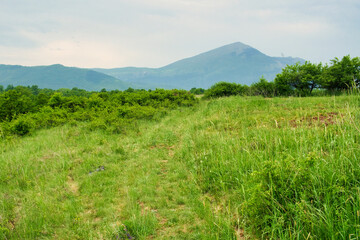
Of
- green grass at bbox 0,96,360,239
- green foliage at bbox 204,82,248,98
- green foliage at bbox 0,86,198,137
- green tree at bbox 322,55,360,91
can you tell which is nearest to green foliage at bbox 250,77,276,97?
green foliage at bbox 204,82,248,98

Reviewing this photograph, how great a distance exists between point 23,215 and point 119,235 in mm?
2061

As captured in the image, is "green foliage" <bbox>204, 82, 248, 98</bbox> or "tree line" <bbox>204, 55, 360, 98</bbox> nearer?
"tree line" <bbox>204, 55, 360, 98</bbox>

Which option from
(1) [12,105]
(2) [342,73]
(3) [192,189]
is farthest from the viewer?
(2) [342,73]

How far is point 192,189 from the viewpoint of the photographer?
4.69m

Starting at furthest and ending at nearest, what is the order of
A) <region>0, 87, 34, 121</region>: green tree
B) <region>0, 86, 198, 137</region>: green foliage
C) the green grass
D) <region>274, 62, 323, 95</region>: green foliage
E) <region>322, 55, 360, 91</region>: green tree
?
<region>274, 62, 323, 95</region>: green foliage, <region>322, 55, 360, 91</region>: green tree, <region>0, 87, 34, 121</region>: green tree, <region>0, 86, 198, 137</region>: green foliage, the green grass

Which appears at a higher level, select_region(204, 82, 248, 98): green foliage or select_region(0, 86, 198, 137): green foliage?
select_region(204, 82, 248, 98): green foliage

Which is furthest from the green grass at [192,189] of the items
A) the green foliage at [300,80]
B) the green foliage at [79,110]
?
the green foliage at [300,80]

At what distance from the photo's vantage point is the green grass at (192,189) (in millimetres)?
2957

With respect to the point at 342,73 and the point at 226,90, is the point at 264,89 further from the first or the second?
the point at 342,73

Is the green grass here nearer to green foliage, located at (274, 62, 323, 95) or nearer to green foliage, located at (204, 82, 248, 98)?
green foliage, located at (204, 82, 248, 98)

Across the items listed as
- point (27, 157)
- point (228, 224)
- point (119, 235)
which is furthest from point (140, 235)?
point (27, 157)

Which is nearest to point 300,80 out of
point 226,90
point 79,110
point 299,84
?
point 299,84

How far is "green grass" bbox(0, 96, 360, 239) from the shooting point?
9.70 ft

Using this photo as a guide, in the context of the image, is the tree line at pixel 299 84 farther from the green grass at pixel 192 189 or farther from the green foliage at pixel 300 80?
the green grass at pixel 192 189
